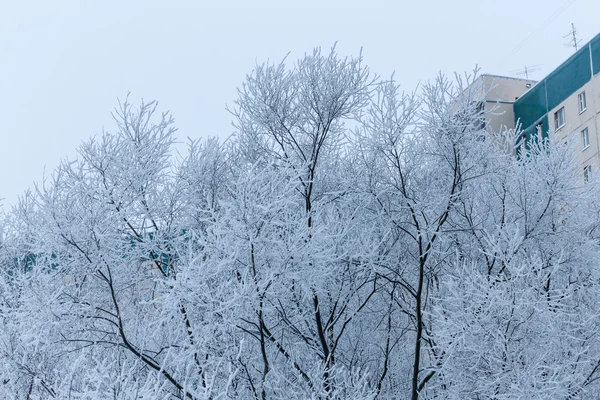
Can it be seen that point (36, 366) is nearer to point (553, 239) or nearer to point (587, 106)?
point (553, 239)

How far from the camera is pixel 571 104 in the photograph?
32375 mm

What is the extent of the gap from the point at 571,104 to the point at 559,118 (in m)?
1.00

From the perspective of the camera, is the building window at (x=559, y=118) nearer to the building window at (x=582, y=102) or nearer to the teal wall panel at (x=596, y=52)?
the building window at (x=582, y=102)

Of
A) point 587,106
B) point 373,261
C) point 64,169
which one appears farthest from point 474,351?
point 587,106

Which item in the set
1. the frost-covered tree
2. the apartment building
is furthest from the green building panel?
the frost-covered tree

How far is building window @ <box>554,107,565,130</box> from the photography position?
32938mm

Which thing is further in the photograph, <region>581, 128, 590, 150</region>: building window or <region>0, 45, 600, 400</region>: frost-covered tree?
<region>581, 128, 590, 150</region>: building window

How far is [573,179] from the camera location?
41.1ft

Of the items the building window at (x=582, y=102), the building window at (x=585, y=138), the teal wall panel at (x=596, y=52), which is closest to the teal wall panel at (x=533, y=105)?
the building window at (x=582, y=102)

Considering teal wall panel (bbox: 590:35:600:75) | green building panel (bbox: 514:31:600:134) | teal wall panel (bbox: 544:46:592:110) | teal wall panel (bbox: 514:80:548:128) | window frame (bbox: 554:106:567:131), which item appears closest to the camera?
teal wall panel (bbox: 590:35:600:75)

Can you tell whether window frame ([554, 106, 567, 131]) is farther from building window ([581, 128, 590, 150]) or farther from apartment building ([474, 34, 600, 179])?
building window ([581, 128, 590, 150])

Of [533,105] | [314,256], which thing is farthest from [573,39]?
[314,256]

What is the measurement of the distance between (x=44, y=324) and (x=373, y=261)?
14.2 ft

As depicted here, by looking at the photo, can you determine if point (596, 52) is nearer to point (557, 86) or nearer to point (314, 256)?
point (557, 86)
